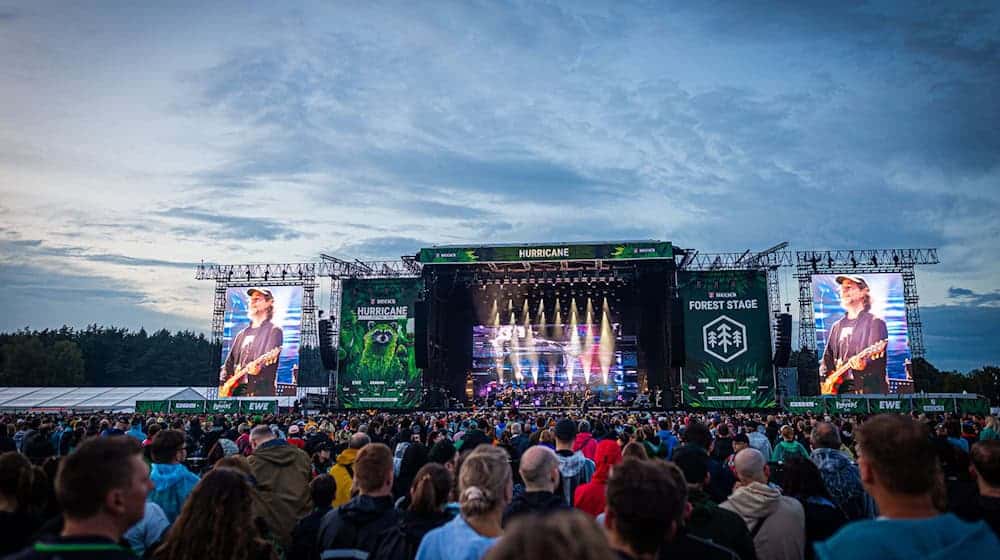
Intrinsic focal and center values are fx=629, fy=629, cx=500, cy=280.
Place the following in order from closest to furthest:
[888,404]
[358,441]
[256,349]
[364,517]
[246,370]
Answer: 1. [364,517]
2. [358,441]
3. [888,404]
4. [246,370]
5. [256,349]

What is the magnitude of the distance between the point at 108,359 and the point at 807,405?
69.0 metres

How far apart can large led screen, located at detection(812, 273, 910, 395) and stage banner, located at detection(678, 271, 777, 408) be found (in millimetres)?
2866

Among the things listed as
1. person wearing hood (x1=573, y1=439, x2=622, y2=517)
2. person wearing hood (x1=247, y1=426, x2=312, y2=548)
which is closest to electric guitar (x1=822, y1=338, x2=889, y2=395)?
person wearing hood (x1=573, y1=439, x2=622, y2=517)

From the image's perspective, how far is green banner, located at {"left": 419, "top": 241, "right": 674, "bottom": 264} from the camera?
26891 millimetres

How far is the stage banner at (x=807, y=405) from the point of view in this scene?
2464cm

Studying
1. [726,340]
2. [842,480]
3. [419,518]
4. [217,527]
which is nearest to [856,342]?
[726,340]

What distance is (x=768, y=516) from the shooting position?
3.74m

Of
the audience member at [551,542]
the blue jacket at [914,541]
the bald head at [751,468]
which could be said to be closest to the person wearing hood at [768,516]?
the bald head at [751,468]

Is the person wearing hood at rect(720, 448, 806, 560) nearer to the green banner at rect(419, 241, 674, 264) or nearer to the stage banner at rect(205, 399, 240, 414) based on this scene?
the green banner at rect(419, 241, 674, 264)

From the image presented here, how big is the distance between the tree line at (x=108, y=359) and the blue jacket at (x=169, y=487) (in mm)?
54179

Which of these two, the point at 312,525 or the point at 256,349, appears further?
the point at 256,349

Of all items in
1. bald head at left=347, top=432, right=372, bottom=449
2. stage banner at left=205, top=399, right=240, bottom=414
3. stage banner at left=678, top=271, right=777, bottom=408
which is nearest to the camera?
bald head at left=347, top=432, right=372, bottom=449

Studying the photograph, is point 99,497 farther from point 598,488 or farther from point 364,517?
point 598,488

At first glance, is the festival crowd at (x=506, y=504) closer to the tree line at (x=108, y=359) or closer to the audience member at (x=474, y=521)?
the audience member at (x=474, y=521)
